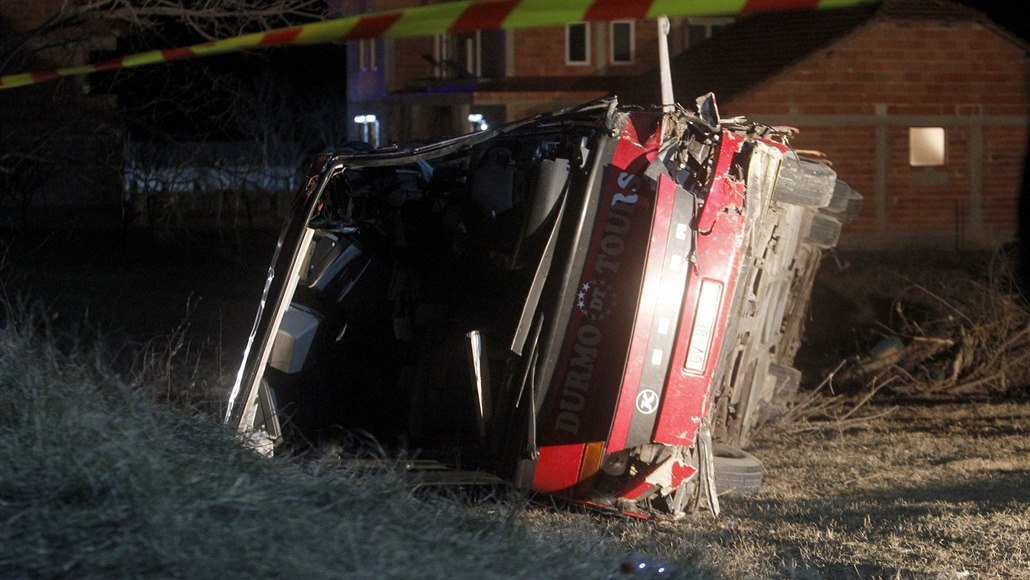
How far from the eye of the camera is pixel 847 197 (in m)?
7.79

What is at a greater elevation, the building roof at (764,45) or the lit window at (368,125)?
the building roof at (764,45)

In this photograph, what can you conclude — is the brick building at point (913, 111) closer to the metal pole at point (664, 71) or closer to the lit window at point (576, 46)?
the lit window at point (576, 46)

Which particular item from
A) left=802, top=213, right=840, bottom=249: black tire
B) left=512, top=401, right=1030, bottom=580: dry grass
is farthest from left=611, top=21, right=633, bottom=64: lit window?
left=802, top=213, right=840, bottom=249: black tire

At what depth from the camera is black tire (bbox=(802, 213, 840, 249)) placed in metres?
7.87

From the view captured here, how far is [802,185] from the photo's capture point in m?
6.40

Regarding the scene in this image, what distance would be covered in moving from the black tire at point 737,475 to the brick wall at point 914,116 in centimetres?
1647

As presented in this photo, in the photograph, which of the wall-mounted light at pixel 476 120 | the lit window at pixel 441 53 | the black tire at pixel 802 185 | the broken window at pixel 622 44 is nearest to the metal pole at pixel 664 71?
the black tire at pixel 802 185

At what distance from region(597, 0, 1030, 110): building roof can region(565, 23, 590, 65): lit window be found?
1.73 ft

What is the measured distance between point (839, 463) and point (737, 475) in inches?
55.6

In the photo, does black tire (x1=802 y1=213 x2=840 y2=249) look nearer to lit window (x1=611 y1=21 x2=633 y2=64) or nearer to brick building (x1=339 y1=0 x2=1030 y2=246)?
brick building (x1=339 y1=0 x2=1030 y2=246)

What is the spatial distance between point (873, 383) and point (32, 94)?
12524mm

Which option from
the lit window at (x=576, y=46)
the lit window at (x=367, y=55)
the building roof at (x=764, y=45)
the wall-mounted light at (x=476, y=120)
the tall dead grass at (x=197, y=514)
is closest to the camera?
the tall dead grass at (x=197, y=514)

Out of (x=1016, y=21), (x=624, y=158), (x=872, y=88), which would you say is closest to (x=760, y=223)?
(x=624, y=158)

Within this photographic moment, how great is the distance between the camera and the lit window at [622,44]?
2788 cm
